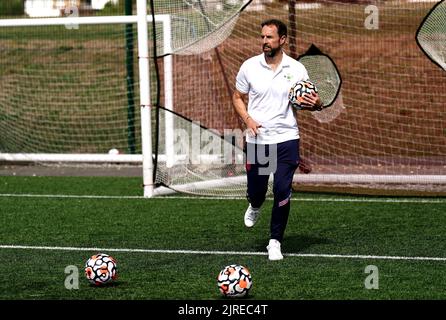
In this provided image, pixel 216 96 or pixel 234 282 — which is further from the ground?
pixel 216 96

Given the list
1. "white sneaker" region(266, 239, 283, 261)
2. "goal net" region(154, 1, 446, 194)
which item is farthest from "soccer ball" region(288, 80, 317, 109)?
"goal net" region(154, 1, 446, 194)

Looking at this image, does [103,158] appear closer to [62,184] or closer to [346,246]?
[62,184]

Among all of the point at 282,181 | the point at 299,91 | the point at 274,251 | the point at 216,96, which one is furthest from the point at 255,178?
the point at 216,96

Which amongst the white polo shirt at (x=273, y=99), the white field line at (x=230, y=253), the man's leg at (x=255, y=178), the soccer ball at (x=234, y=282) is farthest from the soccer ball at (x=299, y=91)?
the soccer ball at (x=234, y=282)

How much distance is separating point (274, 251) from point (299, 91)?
54.8 inches

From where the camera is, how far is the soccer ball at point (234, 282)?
25.8 feet

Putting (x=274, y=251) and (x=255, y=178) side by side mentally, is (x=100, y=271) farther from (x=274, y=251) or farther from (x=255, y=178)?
(x=255, y=178)

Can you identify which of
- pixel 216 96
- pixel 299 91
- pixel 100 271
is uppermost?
Answer: pixel 299 91

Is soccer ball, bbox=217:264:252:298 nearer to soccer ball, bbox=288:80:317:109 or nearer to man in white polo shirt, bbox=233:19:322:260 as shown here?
man in white polo shirt, bbox=233:19:322:260

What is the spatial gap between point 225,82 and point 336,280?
637 centimetres

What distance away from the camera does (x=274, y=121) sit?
31.5 feet

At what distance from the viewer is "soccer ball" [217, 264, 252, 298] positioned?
7.87 m

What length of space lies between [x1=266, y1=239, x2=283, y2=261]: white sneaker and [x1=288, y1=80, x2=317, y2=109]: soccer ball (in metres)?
1.19

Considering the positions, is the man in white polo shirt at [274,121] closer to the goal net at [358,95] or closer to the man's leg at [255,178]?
the man's leg at [255,178]
